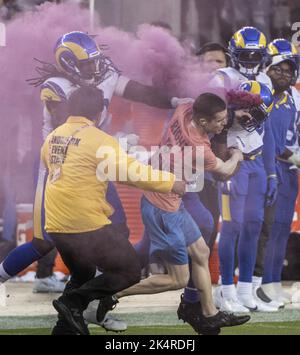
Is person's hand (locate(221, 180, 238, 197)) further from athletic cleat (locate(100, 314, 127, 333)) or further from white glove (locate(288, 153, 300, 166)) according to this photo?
athletic cleat (locate(100, 314, 127, 333))

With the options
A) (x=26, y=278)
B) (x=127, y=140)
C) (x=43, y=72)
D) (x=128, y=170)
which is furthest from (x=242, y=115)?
(x=26, y=278)

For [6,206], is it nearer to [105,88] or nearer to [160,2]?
[105,88]

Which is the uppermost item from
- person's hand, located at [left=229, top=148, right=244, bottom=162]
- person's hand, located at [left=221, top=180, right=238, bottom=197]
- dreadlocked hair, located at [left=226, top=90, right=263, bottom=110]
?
dreadlocked hair, located at [left=226, top=90, right=263, bottom=110]

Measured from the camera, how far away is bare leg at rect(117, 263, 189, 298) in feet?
21.1

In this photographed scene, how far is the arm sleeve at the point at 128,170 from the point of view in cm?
614

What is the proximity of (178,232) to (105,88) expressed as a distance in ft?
2.73

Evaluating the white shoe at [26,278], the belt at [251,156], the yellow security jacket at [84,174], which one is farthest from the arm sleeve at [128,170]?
the white shoe at [26,278]

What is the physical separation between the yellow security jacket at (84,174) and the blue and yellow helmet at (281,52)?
0.90 metres

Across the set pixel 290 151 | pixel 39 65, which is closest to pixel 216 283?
pixel 290 151

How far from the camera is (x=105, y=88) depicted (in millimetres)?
6375

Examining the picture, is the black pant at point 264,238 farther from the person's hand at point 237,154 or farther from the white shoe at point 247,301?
the person's hand at point 237,154

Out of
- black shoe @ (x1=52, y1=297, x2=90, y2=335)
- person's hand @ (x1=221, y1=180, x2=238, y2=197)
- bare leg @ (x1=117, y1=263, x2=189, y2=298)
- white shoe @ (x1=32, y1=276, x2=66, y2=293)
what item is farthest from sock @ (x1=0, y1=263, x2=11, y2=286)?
person's hand @ (x1=221, y1=180, x2=238, y2=197)

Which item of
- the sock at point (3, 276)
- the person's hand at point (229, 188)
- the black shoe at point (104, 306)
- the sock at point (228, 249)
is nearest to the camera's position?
the black shoe at point (104, 306)

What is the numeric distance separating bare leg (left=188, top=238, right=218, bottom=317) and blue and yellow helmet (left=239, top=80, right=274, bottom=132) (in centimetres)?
65
